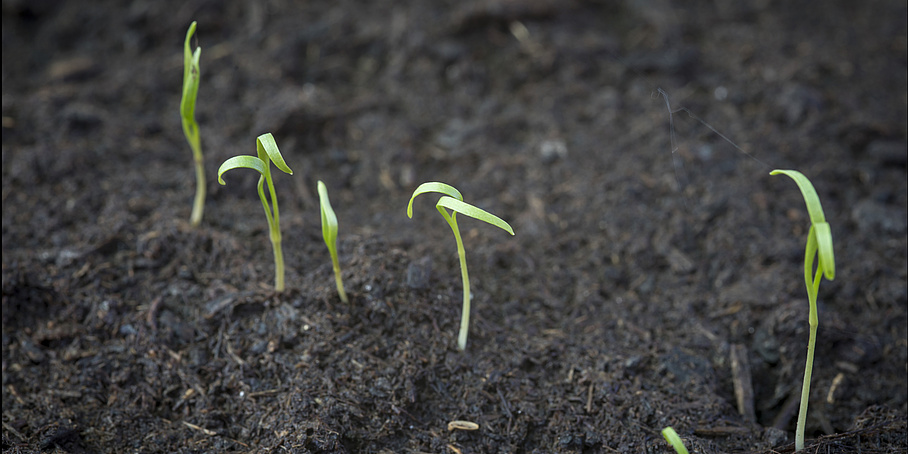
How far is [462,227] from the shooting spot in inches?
68.6

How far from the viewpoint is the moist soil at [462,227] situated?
128 cm

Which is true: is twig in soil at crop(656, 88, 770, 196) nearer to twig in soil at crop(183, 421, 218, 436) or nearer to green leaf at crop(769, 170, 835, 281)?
green leaf at crop(769, 170, 835, 281)

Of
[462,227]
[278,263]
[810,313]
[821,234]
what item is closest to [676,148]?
[462,227]

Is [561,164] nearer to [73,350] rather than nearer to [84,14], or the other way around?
[73,350]

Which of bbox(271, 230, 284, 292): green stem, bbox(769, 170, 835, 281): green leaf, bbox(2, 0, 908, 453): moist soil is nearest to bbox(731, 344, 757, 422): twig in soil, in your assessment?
bbox(2, 0, 908, 453): moist soil

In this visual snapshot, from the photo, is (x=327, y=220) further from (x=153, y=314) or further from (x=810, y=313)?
(x=810, y=313)

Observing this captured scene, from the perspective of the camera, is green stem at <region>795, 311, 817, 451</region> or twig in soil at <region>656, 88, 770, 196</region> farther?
twig in soil at <region>656, 88, 770, 196</region>

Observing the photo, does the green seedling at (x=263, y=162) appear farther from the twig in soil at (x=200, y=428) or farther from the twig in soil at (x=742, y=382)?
the twig in soil at (x=742, y=382)

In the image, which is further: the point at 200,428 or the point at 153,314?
the point at 153,314

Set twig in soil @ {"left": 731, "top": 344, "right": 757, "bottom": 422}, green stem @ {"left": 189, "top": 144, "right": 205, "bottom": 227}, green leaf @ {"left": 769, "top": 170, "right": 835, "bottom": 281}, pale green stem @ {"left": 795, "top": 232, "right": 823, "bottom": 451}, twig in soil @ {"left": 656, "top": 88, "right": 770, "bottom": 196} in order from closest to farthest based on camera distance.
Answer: green leaf @ {"left": 769, "top": 170, "right": 835, "bottom": 281}, pale green stem @ {"left": 795, "top": 232, "right": 823, "bottom": 451}, twig in soil @ {"left": 731, "top": 344, "right": 757, "bottom": 422}, green stem @ {"left": 189, "top": 144, "right": 205, "bottom": 227}, twig in soil @ {"left": 656, "top": 88, "right": 770, "bottom": 196}

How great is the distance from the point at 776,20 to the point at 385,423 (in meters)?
2.27

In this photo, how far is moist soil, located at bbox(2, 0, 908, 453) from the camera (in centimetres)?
128

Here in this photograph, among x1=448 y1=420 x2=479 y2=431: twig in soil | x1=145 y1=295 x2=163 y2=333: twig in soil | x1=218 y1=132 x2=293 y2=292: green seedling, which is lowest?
x1=448 y1=420 x2=479 y2=431: twig in soil

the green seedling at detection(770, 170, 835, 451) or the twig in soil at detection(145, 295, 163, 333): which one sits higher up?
the twig in soil at detection(145, 295, 163, 333)
